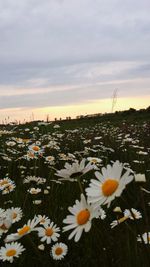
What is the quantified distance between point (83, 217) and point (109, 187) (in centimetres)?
25

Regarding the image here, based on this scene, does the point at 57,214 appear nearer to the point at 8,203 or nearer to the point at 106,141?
the point at 8,203

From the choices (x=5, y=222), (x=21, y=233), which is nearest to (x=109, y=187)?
(x=21, y=233)

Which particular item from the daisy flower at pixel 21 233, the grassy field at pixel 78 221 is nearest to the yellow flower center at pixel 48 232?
the grassy field at pixel 78 221

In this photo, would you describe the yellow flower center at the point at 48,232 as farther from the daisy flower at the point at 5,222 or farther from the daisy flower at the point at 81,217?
the daisy flower at the point at 81,217

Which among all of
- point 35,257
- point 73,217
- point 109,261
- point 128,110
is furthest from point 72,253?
point 128,110

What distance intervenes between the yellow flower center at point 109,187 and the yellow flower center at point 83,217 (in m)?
0.19

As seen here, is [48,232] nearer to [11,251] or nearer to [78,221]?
[11,251]

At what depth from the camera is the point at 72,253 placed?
342 cm

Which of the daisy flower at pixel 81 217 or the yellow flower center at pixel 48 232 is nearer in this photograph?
the daisy flower at pixel 81 217

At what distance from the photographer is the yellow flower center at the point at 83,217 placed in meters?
1.96

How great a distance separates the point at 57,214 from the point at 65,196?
83cm

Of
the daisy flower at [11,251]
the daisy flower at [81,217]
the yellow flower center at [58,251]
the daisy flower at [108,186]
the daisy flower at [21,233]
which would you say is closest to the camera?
the daisy flower at [108,186]

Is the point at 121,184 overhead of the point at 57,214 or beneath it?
overhead

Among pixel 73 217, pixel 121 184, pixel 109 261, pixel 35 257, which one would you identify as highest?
pixel 121 184
